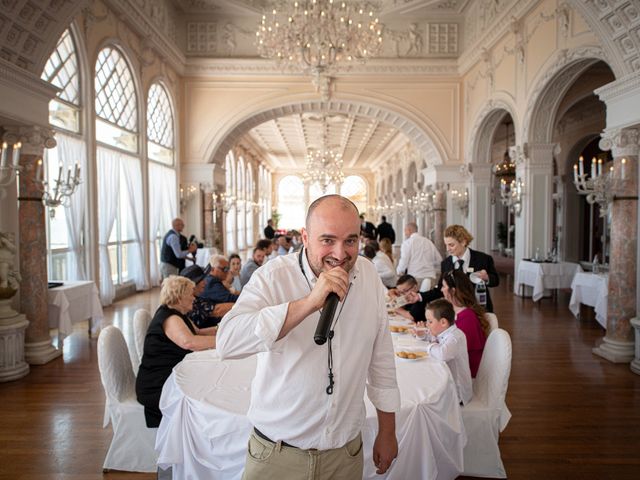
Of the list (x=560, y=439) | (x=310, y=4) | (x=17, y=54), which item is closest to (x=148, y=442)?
(x=560, y=439)

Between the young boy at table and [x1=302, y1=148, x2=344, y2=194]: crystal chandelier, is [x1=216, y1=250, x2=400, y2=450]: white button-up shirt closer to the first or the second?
the young boy at table

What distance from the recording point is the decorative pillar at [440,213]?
14.4 meters

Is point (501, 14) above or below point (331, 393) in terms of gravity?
above

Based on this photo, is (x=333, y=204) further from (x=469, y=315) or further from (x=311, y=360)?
(x=469, y=315)

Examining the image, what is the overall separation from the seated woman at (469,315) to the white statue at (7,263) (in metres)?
4.34

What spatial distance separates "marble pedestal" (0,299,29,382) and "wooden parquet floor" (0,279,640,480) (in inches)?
4.4

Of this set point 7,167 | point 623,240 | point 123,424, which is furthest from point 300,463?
point 623,240

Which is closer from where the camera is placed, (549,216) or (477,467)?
(477,467)

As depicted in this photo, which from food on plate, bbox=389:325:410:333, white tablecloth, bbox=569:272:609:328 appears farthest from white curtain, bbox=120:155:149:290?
white tablecloth, bbox=569:272:609:328

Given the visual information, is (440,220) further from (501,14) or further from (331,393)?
(331,393)

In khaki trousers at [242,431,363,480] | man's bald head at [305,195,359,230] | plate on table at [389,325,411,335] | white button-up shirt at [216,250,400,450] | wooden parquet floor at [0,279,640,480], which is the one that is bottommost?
wooden parquet floor at [0,279,640,480]

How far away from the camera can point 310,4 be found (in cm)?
809

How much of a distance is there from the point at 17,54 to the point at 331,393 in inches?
207

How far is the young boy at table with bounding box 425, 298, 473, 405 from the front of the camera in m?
3.00
